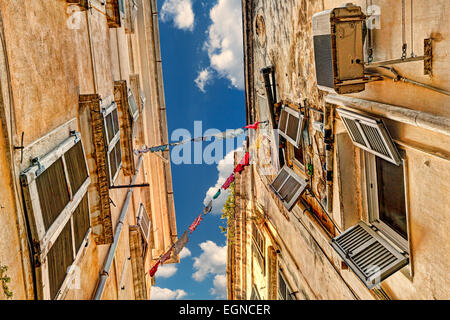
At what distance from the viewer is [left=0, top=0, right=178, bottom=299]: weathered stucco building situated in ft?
9.54

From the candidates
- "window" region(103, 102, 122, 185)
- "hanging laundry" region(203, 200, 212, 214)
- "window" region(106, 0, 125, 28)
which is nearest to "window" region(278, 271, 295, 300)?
"hanging laundry" region(203, 200, 212, 214)

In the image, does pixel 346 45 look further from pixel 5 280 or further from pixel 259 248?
pixel 259 248

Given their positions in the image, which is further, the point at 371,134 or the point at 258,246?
the point at 258,246

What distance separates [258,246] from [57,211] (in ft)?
25.8

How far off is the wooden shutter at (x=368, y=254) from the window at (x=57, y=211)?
3.52m

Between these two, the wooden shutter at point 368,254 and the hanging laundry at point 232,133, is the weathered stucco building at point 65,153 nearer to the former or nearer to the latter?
the hanging laundry at point 232,133

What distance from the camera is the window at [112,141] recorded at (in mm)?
6309

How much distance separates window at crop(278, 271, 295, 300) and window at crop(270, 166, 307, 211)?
2.47 meters

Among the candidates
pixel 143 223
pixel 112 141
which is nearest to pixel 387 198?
pixel 112 141

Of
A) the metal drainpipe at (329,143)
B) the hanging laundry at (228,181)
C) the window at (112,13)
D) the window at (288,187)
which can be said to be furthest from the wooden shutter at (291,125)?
the window at (112,13)

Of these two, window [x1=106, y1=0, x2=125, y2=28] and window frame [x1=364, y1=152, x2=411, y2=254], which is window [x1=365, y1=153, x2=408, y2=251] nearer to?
window frame [x1=364, y1=152, x2=411, y2=254]

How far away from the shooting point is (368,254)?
4.09 metres
